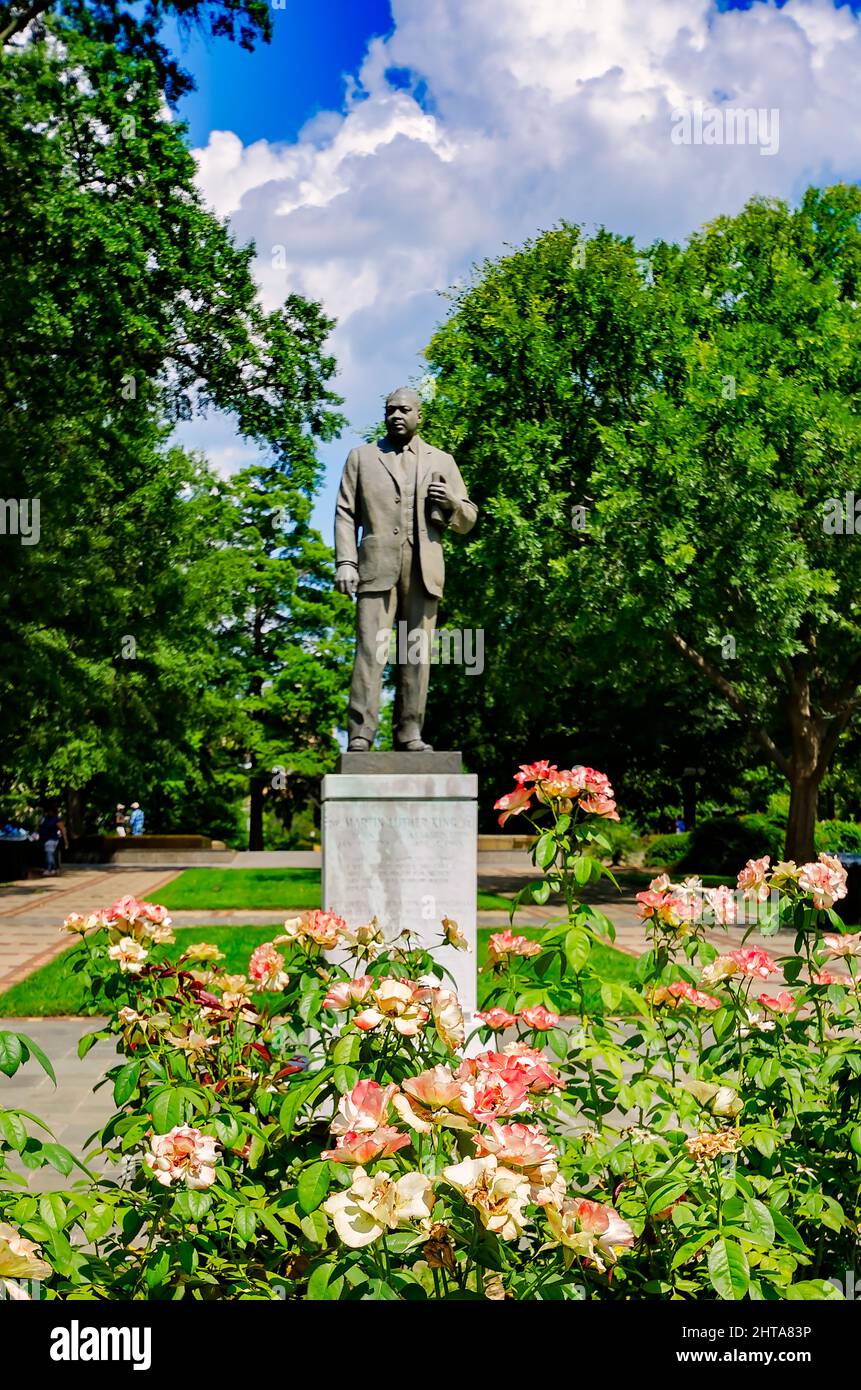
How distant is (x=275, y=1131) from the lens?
322 centimetres

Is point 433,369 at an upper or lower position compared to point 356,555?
upper

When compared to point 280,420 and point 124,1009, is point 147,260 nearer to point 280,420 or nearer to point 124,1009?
point 280,420

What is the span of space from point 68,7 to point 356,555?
9.09 m

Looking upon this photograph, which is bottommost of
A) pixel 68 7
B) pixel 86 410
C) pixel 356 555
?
pixel 356 555

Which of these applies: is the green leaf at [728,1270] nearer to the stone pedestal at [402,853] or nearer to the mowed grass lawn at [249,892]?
the stone pedestal at [402,853]

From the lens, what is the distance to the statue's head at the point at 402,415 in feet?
22.7

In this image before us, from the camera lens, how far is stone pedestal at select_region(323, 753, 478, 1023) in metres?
6.32

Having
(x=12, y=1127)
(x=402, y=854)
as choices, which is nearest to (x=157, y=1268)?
(x=12, y=1127)

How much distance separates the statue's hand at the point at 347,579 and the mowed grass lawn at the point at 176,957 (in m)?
2.26

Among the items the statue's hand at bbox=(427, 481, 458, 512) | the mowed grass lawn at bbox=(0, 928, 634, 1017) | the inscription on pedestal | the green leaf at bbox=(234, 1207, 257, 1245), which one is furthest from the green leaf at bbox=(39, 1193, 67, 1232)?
the statue's hand at bbox=(427, 481, 458, 512)

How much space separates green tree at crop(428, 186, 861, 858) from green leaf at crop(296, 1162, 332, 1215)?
14.5 meters

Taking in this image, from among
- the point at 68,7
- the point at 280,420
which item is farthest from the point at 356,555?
the point at 280,420

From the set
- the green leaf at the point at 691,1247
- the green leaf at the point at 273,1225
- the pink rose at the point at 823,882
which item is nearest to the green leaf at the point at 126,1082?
the green leaf at the point at 273,1225

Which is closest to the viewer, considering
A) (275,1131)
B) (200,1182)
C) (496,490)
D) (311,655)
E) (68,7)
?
(200,1182)
